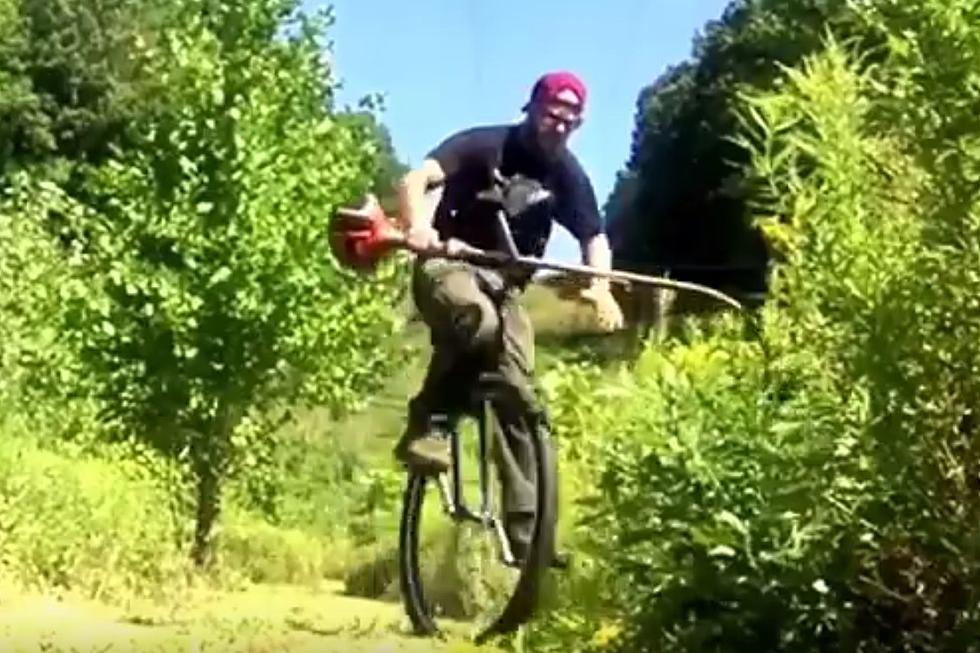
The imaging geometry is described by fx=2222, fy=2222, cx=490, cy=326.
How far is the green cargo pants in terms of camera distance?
2215mm

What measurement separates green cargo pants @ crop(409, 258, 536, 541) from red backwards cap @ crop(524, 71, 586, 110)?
0.19 m

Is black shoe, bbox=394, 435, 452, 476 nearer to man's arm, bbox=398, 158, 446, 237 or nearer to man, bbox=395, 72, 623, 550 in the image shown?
man, bbox=395, 72, 623, 550

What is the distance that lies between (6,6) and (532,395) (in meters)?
9.97

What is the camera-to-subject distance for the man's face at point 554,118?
2160 mm

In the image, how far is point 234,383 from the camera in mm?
6430

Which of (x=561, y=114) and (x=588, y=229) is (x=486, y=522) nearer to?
(x=588, y=229)

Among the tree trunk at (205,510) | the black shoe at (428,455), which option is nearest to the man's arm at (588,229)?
the black shoe at (428,455)

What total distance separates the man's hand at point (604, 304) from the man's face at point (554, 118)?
173mm

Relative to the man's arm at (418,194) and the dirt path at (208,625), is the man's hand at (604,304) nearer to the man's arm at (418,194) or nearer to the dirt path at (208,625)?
the man's arm at (418,194)

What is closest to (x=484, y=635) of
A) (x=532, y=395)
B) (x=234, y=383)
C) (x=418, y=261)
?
(x=532, y=395)

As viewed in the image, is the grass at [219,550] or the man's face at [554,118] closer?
the man's face at [554,118]

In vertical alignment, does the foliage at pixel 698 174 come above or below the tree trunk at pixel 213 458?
above

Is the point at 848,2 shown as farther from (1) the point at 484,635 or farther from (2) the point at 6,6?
(2) the point at 6,6

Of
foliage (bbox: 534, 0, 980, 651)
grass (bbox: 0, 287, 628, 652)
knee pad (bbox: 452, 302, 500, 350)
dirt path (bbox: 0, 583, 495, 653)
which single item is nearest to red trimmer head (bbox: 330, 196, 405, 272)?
knee pad (bbox: 452, 302, 500, 350)
